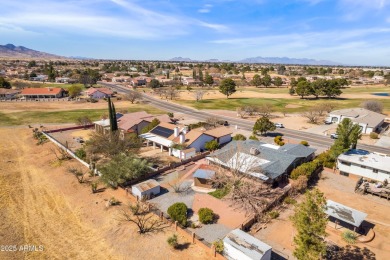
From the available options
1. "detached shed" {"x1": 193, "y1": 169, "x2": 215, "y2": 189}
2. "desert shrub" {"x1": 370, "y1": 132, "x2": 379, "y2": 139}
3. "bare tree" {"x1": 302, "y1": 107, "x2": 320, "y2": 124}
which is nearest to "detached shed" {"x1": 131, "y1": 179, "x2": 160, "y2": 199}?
"detached shed" {"x1": 193, "y1": 169, "x2": 215, "y2": 189}

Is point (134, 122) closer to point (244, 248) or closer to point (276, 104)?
point (244, 248)

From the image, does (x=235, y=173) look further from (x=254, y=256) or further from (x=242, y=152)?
(x=254, y=256)

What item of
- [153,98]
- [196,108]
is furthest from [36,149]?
[153,98]

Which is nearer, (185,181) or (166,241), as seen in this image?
(166,241)

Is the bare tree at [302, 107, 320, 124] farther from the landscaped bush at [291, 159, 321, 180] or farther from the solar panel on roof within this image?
the solar panel on roof

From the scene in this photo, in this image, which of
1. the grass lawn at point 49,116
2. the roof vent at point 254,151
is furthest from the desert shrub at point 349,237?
the grass lawn at point 49,116
